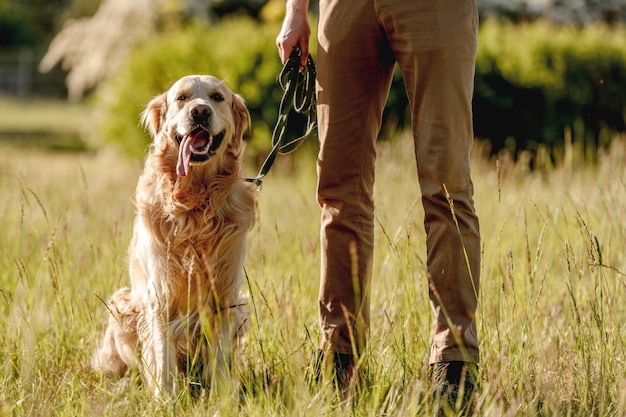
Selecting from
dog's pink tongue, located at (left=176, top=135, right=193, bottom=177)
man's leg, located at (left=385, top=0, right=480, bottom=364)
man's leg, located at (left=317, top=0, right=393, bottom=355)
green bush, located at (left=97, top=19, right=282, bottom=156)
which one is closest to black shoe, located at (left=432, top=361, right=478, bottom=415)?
man's leg, located at (left=385, top=0, right=480, bottom=364)

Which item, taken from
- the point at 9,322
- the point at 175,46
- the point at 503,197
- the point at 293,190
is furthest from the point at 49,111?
the point at 9,322

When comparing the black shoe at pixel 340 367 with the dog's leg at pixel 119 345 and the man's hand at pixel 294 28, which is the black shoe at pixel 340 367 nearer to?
the dog's leg at pixel 119 345

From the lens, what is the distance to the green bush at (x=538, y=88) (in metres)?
8.30

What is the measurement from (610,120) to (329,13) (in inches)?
259

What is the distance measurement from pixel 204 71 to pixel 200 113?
542 centimetres

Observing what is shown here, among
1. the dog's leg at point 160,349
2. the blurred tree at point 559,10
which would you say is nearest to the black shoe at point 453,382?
the dog's leg at point 160,349

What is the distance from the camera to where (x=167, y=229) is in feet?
10.5

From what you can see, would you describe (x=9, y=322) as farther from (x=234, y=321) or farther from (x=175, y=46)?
(x=175, y=46)

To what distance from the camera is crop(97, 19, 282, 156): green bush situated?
26.9 feet

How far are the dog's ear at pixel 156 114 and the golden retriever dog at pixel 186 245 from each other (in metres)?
0.09

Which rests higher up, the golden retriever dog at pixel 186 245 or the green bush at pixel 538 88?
the green bush at pixel 538 88

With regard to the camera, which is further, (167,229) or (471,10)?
(167,229)

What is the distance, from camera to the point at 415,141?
9.28ft

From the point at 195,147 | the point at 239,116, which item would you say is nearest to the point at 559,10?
the point at 239,116
